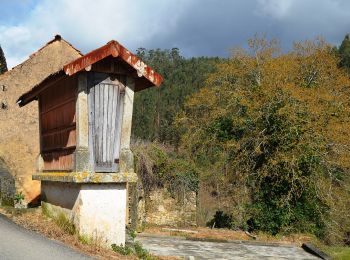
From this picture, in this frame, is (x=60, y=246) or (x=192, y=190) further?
(x=192, y=190)

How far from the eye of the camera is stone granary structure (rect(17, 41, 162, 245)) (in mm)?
7793

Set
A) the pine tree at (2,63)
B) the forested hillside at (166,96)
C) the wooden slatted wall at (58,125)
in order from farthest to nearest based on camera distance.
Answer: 1. the forested hillside at (166,96)
2. the pine tree at (2,63)
3. the wooden slatted wall at (58,125)

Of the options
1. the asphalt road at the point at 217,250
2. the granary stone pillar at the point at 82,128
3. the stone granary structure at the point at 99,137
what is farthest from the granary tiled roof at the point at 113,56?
the asphalt road at the point at 217,250

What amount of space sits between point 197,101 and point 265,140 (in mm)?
9747

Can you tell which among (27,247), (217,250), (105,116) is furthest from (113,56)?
(217,250)

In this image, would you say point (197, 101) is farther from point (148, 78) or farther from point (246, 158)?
point (148, 78)

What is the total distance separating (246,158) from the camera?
1988 cm

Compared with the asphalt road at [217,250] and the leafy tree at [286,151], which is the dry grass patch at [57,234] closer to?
the asphalt road at [217,250]

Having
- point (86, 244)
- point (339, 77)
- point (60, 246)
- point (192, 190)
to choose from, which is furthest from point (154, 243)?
point (339, 77)

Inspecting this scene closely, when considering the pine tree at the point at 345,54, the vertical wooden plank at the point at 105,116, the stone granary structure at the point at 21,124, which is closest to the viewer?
the vertical wooden plank at the point at 105,116

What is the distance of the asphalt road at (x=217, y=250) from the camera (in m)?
11.0

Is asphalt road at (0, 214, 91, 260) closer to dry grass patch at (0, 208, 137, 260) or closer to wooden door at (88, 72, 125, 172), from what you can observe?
dry grass patch at (0, 208, 137, 260)

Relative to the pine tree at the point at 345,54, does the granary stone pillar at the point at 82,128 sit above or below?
below

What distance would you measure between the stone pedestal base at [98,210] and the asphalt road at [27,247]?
90 cm
